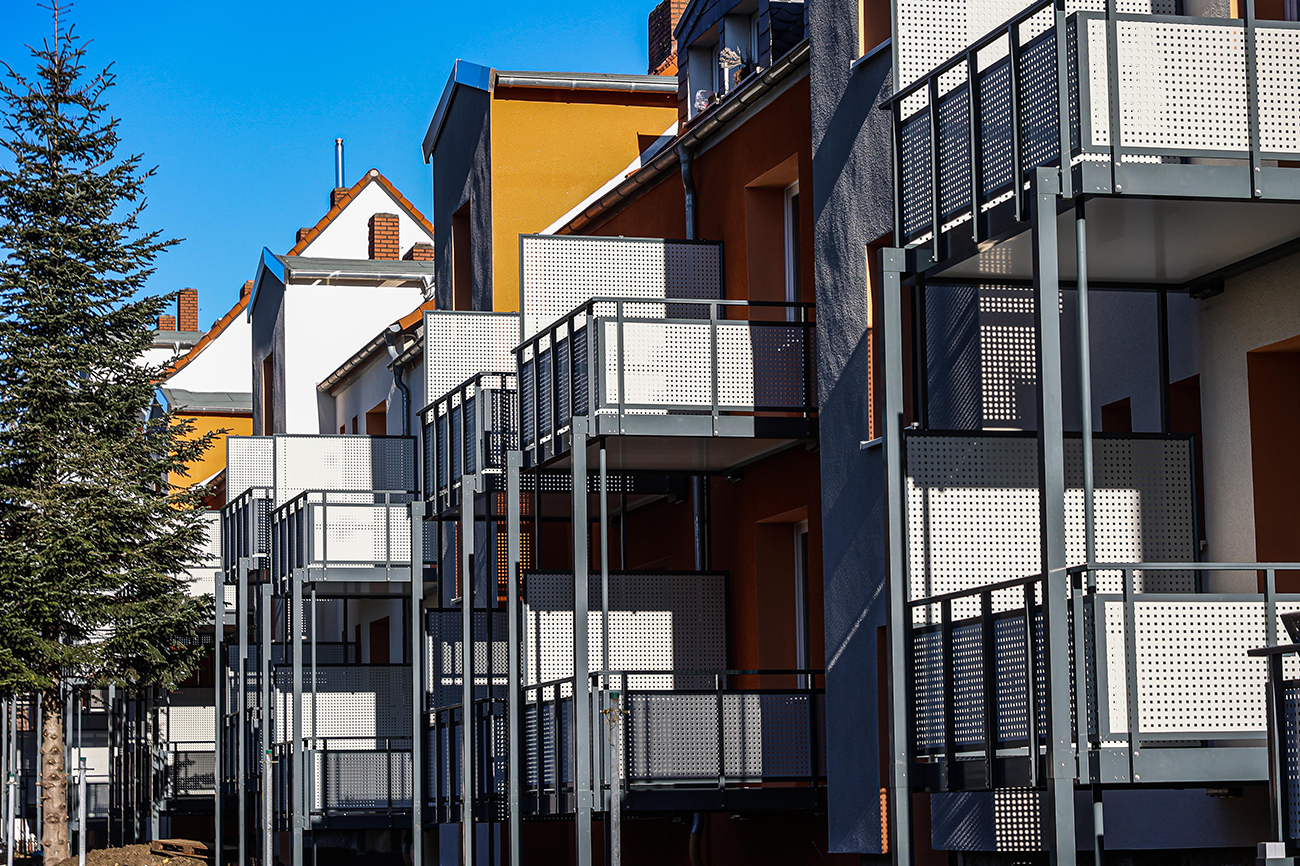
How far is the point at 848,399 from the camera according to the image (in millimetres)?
14234

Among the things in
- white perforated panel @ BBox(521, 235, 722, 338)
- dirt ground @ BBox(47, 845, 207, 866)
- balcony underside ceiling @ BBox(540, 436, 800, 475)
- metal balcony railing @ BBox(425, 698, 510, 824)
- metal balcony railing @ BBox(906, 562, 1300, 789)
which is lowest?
dirt ground @ BBox(47, 845, 207, 866)

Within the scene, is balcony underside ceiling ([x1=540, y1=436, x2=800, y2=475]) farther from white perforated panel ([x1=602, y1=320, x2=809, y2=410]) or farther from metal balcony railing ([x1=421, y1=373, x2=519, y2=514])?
metal balcony railing ([x1=421, y1=373, x2=519, y2=514])

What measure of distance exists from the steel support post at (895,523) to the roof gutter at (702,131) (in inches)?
198

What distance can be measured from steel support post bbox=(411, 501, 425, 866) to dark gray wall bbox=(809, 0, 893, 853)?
600 cm

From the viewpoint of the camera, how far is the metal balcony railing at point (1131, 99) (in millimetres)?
9148

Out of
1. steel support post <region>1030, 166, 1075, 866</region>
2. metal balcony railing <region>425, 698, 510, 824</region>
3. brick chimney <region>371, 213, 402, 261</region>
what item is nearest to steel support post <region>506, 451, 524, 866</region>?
metal balcony railing <region>425, 698, 510, 824</region>

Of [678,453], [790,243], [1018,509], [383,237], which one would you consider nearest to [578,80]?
[790,243]

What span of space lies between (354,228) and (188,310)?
2219 centimetres

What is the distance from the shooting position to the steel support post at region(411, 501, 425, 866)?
19047mm

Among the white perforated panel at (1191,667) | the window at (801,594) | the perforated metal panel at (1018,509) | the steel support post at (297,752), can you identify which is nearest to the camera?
the white perforated panel at (1191,667)

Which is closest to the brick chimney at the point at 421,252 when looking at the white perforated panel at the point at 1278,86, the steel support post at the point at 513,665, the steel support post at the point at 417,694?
the steel support post at the point at 417,694

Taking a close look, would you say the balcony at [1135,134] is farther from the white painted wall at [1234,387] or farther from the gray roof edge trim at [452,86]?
the gray roof edge trim at [452,86]

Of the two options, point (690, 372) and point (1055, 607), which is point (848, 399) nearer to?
point (690, 372)

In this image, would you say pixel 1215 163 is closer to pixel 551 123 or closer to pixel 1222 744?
pixel 1222 744
